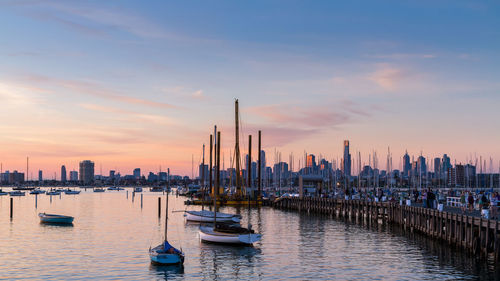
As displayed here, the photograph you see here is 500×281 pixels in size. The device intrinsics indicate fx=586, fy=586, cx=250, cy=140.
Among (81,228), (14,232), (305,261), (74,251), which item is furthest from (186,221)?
(305,261)

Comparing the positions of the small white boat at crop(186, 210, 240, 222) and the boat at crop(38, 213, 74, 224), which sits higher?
the small white boat at crop(186, 210, 240, 222)

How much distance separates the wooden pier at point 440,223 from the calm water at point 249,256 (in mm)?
1130

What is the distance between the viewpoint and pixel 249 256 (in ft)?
152

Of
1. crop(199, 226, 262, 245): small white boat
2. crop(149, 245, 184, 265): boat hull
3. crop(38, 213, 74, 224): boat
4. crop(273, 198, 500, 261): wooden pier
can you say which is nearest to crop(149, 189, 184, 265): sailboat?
crop(149, 245, 184, 265): boat hull

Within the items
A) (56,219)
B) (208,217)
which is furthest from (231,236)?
(56,219)

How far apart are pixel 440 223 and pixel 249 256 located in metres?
18.0

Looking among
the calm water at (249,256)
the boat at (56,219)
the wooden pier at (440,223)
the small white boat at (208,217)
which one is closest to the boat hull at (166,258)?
the calm water at (249,256)

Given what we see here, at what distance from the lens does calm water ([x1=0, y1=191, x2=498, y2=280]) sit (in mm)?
38531

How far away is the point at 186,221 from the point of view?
262ft

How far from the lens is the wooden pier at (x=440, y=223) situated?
4150 cm

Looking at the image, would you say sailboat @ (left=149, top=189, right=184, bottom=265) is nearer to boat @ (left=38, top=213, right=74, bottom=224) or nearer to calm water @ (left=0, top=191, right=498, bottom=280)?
calm water @ (left=0, top=191, right=498, bottom=280)

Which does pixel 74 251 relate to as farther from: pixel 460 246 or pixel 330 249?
pixel 460 246

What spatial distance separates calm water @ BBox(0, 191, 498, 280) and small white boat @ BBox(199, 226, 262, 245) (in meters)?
0.68

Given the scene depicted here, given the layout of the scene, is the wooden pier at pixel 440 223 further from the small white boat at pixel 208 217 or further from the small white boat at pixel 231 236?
the small white boat at pixel 208 217
